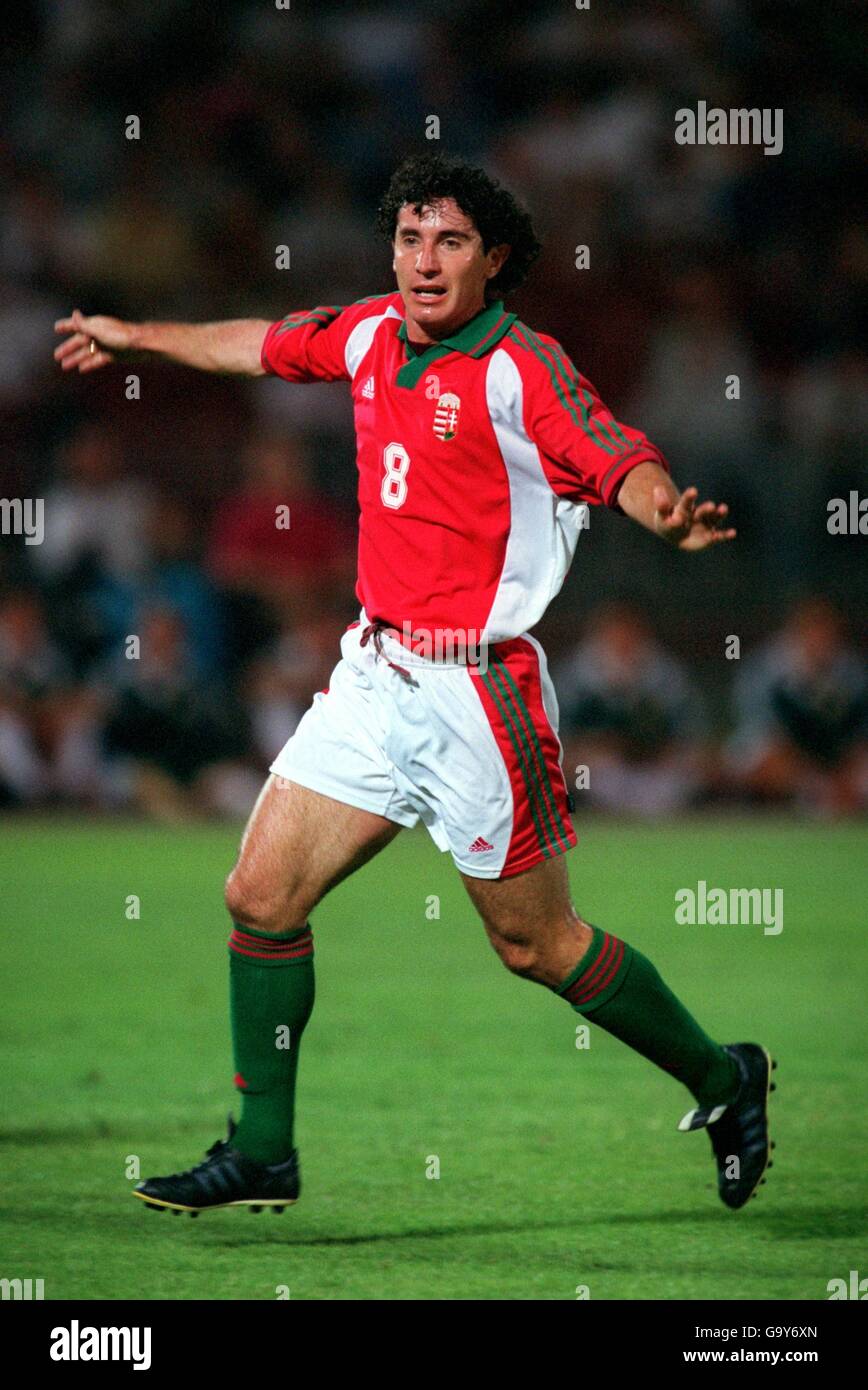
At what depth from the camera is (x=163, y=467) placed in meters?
13.4

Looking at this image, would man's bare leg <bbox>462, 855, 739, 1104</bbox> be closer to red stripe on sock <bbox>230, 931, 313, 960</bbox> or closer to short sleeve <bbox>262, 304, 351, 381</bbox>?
red stripe on sock <bbox>230, 931, 313, 960</bbox>

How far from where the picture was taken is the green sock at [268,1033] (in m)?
4.76

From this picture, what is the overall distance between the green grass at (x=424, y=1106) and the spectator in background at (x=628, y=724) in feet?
8.51

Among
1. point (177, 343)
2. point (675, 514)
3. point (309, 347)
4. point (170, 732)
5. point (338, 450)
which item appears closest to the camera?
point (675, 514)

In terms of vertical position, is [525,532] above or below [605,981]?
above

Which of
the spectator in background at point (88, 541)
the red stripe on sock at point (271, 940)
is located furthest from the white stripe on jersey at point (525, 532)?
the spectator in background at point (88, 541)

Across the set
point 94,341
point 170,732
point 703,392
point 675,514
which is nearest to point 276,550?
point 170,732

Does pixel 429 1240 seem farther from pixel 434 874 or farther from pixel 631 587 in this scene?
pixel 631 587

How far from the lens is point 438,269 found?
461 centimetres

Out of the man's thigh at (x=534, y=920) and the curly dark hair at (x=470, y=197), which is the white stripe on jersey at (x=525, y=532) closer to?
the curly dark hair at (x=470, y=197)

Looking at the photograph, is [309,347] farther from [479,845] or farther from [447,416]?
[479,845]

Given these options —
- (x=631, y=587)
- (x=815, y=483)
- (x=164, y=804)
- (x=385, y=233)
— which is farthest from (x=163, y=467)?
(x=385, y=233)

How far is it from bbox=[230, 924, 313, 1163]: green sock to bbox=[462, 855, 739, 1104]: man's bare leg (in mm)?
474

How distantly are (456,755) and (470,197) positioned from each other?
4.23 feet
